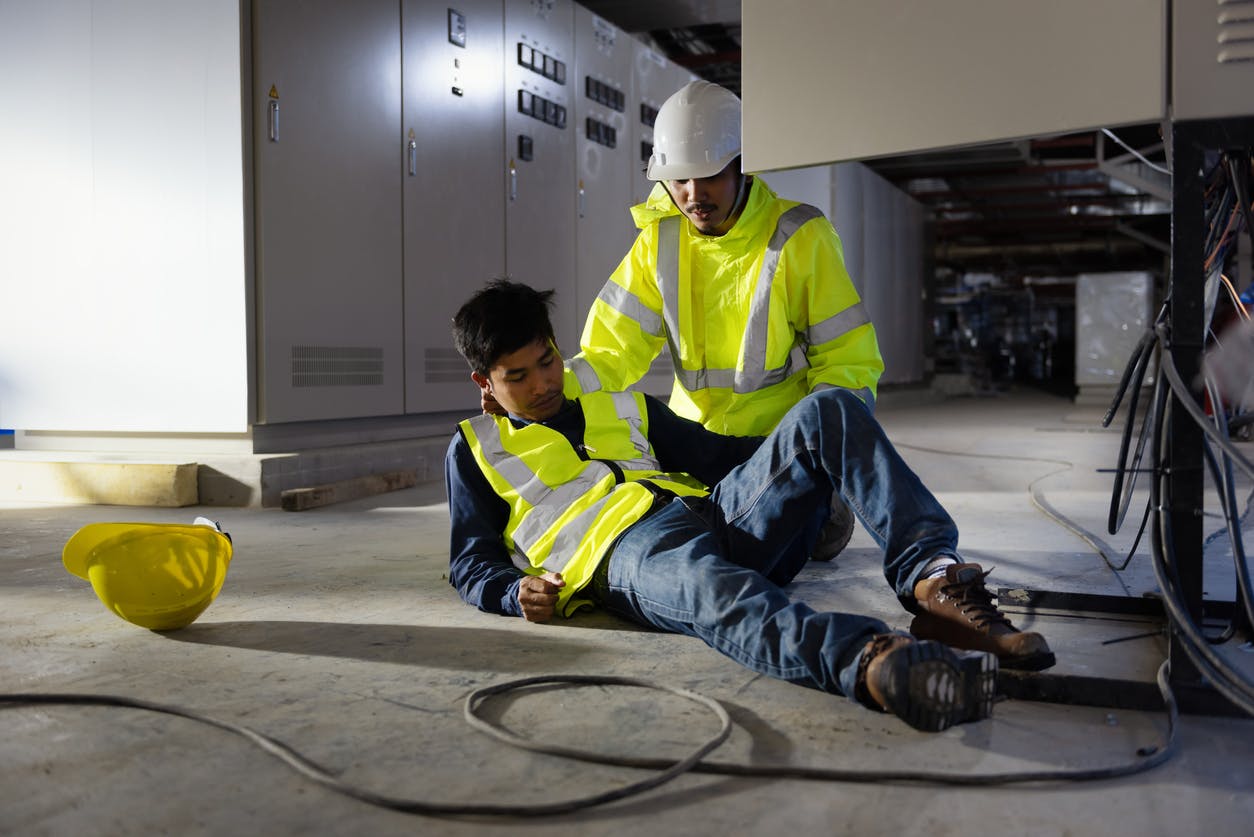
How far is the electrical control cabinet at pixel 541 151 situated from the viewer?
6.88m

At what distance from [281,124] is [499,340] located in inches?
124

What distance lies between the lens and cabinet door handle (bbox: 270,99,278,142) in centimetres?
503

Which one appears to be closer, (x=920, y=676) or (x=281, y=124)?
(x=920, y=676)

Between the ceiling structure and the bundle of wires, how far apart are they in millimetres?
5191

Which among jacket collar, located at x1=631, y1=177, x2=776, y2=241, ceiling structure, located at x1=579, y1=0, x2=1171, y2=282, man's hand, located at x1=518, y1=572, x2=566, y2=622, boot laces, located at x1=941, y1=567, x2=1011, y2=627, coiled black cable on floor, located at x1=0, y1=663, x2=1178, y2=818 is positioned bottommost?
coiled black cable on floor, located at x1=0, y1=663, x2=1178, y2=818

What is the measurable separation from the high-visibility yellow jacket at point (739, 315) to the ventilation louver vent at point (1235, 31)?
1.29 m

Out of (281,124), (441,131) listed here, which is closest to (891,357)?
(441,131)

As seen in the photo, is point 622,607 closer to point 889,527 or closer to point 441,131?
point 889,527

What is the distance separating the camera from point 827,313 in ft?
9.91

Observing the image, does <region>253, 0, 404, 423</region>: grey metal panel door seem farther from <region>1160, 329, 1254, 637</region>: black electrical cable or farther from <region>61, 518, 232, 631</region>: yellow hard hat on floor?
<region>1160, 329, 1254, 637</region>: black electrical cable

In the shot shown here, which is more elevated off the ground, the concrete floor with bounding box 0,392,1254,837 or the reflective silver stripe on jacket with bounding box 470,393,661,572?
the reflective silver stripe on jacket with bounding box 470,393,661,572

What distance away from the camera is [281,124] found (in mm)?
5090

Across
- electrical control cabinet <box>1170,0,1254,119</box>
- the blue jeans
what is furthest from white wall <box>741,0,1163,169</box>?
the blue jeans

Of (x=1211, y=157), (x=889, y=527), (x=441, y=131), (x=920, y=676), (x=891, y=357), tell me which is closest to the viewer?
(x=920, y=676)
